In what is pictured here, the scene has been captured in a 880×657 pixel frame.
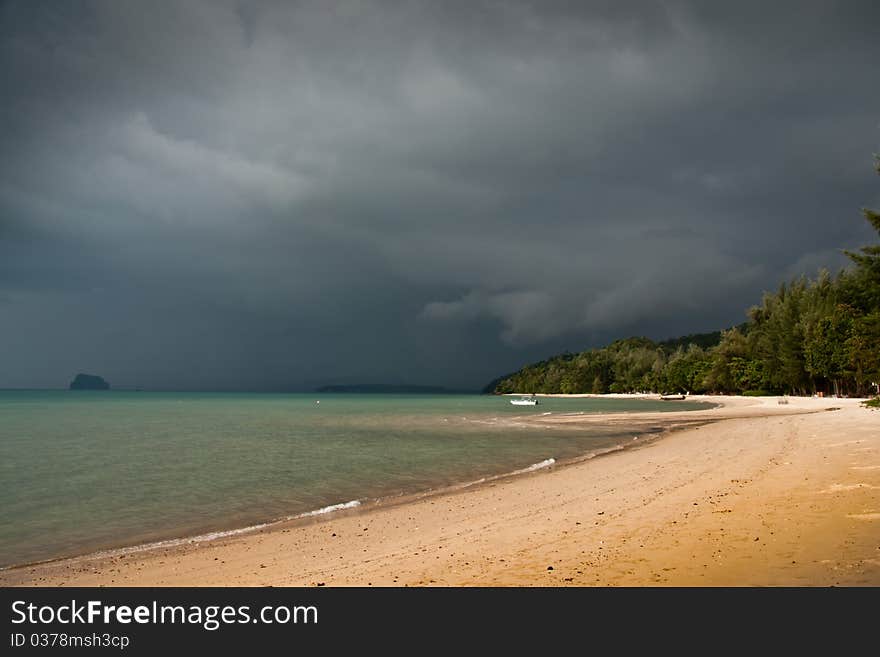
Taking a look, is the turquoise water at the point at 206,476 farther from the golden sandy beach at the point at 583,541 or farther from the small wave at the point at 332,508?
the golden sandy beach at the point at 583,541

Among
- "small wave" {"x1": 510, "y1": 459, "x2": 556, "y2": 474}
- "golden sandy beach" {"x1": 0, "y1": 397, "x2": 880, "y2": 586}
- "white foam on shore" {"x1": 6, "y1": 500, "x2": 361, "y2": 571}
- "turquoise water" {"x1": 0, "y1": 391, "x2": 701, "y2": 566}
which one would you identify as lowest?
"turquoise water" {"x1": 0, "y1": 391, "x2": 701, "y2": 566}

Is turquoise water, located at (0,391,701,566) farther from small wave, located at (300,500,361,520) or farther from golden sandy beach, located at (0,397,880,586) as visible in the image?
golden sandy beach, located at (0,397,880,586)

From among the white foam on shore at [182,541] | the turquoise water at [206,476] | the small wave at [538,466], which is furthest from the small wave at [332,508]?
the small wave at [538,466]

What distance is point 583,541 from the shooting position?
11.2 meters

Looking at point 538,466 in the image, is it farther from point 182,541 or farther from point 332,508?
point 182,541

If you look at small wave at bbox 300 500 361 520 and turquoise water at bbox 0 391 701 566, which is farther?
small wave at bbox 300 500 361 520

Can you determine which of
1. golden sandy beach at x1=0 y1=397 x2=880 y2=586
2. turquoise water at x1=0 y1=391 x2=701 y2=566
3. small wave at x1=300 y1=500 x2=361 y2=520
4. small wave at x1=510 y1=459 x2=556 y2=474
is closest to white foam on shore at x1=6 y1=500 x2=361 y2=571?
small wave at x1=300 y1=500 x2=361 y2=520

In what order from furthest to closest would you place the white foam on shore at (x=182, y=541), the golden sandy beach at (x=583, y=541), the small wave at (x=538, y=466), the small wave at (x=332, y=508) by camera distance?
the small wave at (x=538, y=466) → the small wave at (x=332, y=508) → the white foam on shore at (x=182, y=541) → the golden sandy beach at (x=583, y=541)

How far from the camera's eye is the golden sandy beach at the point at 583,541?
884 centimetres

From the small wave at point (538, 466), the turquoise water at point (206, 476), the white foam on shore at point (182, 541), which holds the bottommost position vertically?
the turquoise water at point (206, 476)

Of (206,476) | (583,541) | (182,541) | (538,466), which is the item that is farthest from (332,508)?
(538,466)

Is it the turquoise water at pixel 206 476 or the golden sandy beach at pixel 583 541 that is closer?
the golden sandy beach at pixel 583 541

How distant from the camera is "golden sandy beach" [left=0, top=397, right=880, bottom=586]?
8.84m

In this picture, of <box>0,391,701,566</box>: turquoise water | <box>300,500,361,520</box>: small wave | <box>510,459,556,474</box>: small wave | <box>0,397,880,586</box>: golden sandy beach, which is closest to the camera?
<box>0,397,880,586</box>: golden sandy beach
